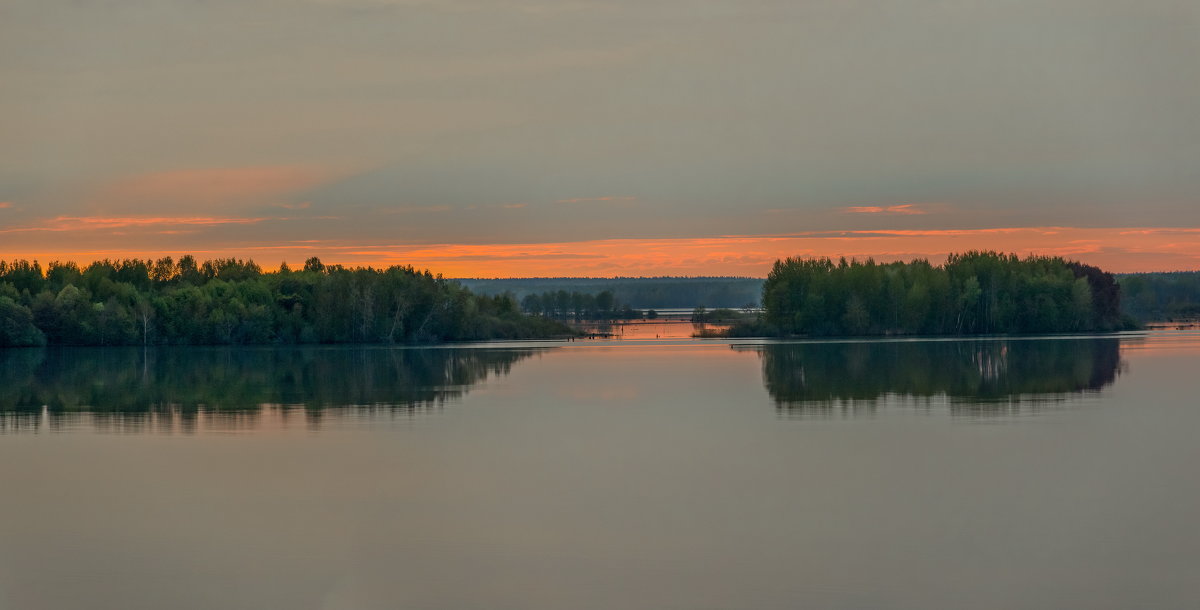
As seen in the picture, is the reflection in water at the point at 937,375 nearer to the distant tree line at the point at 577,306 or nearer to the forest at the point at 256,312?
the forest at the point at 256,312

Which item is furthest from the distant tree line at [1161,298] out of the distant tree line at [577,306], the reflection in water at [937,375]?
the reflection in water at [937,375]

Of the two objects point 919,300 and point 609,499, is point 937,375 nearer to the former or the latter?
point 609,499

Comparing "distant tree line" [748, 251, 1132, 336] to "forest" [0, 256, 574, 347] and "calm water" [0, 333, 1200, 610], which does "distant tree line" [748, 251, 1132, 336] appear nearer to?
"forest" [0, 256, 574, 347]

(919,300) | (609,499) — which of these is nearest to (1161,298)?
(919,300)

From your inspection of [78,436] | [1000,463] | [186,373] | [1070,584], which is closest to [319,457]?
[78,436]

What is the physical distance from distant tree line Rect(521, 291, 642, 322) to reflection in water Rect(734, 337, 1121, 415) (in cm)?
7791

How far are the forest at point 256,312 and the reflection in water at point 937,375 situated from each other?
25889 mm

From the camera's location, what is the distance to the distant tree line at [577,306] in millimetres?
133625

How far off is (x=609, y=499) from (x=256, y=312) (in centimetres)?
6162

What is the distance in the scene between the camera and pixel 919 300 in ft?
253

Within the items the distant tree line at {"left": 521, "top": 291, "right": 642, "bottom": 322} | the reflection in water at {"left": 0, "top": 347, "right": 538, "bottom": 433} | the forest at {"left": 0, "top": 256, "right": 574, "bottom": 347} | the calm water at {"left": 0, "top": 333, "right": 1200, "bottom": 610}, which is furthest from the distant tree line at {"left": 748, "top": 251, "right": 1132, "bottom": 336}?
the distant tree line at {"left": 521, "top": 291, "right": 642, "bottom": 322}

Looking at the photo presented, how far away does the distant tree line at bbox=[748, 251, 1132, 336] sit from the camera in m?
77.2

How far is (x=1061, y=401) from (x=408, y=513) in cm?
1770

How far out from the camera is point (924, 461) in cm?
1791
